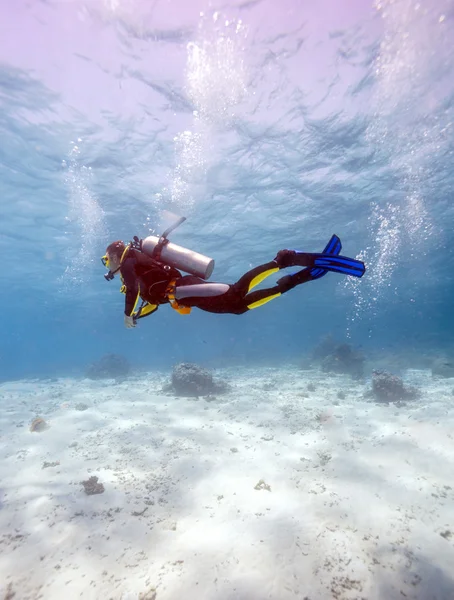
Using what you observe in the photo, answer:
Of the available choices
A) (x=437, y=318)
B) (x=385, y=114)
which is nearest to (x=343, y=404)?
(x=385, y=114)

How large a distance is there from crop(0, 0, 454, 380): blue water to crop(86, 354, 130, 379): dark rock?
9.53 m

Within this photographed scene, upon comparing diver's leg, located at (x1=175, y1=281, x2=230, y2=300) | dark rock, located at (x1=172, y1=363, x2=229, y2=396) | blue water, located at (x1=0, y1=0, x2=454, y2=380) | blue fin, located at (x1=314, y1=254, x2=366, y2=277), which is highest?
blue water, located at (x1=0, y1=0, x2=454, y2=380)

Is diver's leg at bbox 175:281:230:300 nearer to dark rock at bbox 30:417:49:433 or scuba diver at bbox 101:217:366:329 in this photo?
scuba diver at bbox 101:217:366:329

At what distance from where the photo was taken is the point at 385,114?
13477mm

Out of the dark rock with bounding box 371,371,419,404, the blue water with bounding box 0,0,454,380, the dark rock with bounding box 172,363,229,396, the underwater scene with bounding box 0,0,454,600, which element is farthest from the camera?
the dark rock with bounding box 172,363,229,396

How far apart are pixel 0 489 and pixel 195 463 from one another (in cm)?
361

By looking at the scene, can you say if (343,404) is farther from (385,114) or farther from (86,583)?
(385,114)

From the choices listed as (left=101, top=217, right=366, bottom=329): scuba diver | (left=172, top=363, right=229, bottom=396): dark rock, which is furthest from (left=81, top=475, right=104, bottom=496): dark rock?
(left=172, top=363, right=229, bottom=396): dark rock

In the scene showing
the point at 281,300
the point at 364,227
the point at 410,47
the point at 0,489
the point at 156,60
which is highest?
the point at 410,47

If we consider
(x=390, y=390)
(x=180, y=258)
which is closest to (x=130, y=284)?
(x=180, y=258)

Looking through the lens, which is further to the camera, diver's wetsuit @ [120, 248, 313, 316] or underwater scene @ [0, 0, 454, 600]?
diver's wetsuit @ [120, 248, 313, 316]

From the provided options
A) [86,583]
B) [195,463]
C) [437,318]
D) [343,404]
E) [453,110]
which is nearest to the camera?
[86,583]

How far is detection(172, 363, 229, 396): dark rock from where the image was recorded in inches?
509

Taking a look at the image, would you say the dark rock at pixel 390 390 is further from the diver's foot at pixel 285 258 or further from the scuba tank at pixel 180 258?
the scuba tank at pixel 180 258
